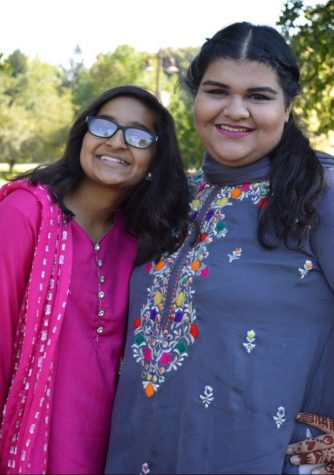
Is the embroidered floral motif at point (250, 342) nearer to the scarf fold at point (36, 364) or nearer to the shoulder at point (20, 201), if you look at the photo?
the scarf fold at point (36, 364)

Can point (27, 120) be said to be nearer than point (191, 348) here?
No

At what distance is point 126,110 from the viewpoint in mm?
2713

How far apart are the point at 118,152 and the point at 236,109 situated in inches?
21.1

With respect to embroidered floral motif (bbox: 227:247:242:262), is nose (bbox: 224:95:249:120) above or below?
above

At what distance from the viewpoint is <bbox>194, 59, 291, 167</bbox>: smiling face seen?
7.81 ft

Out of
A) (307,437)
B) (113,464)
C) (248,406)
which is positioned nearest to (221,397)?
(248,406)

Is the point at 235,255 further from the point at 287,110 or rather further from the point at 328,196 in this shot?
the point at 287,110

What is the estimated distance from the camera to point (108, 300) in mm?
2643

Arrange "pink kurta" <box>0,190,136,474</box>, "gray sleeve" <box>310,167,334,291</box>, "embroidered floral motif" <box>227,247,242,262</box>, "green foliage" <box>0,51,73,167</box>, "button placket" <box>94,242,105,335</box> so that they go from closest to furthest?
"gray sleeve" <box>310,167,334,291</box> < "embroidered floral motif" <box>227,247,242,262</box> < "pink kurta" <box>0,190,136,474</box> < "button placket" <box>94,242,105,335</box> < "green foliage" <box>0,51,73,167</box>

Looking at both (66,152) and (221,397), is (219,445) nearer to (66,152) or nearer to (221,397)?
(221,397)

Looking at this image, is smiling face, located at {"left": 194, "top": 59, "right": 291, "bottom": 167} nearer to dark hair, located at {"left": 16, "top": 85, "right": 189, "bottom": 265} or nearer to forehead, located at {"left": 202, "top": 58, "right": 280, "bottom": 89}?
forehead, located at {"left": 202, "top": 58, "right": 280, "bottom": 89}

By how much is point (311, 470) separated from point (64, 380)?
0.93 m

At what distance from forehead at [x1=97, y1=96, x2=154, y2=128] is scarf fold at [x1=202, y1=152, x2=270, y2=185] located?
13.7 inches

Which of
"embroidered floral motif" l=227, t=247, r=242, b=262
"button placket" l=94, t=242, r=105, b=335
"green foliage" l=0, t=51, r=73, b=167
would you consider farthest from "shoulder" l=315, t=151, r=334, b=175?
"green foliage" l=0, t=51, r=73, b=167
